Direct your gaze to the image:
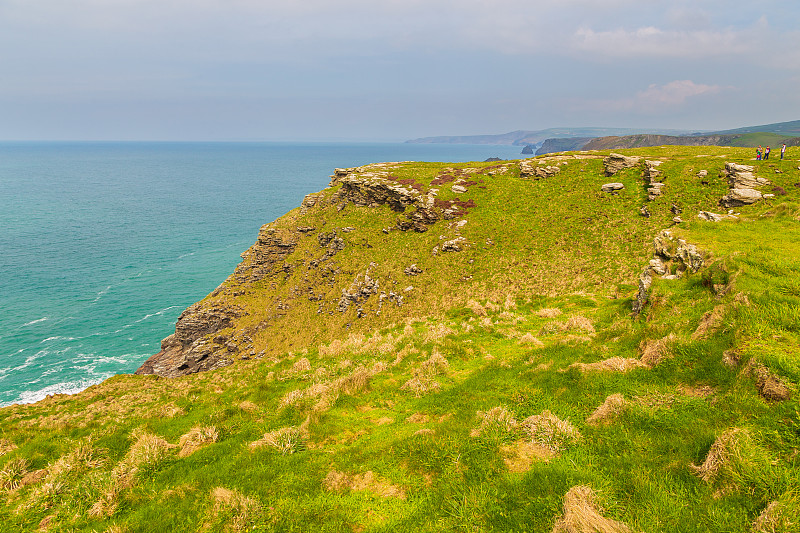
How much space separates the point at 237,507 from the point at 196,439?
213 inches

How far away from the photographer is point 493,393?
13.3 meters

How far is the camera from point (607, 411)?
10.2 meters

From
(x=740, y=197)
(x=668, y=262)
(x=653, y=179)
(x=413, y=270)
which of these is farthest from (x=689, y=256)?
(x=653, y=179)

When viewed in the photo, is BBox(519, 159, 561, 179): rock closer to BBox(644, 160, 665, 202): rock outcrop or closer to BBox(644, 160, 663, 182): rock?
BBox(644, 160, 663, 182): rock

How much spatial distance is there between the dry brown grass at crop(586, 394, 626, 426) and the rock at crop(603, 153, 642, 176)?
57.2 metres

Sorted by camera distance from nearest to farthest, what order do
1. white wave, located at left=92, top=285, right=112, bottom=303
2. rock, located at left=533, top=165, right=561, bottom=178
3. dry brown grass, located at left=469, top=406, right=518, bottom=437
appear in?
dry brown grass, located at left=469, top=406, right=518, bottom=437, rock, located at left=533, top=165, right=561, bottom=178, white wave, located at left=92, top=285, right=112, bottom=303

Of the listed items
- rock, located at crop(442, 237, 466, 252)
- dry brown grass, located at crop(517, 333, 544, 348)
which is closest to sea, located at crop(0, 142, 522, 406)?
rock, located at crop(442, 237, 466, 252)

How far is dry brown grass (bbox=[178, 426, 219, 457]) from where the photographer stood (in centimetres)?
1192

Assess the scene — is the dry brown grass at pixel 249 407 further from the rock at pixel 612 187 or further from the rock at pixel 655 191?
the rock at pixel 612 187

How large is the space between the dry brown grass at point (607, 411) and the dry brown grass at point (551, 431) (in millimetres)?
740

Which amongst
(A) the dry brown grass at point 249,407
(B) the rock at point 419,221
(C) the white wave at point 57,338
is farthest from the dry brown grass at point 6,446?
(C) the white wave at point 57,338

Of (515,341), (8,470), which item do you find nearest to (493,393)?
(515,341)

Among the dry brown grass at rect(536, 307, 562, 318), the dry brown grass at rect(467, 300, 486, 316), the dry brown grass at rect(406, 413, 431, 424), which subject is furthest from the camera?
the dry brown grass at rect(467, 300, 486, 316)

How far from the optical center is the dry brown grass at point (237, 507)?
8156mm
